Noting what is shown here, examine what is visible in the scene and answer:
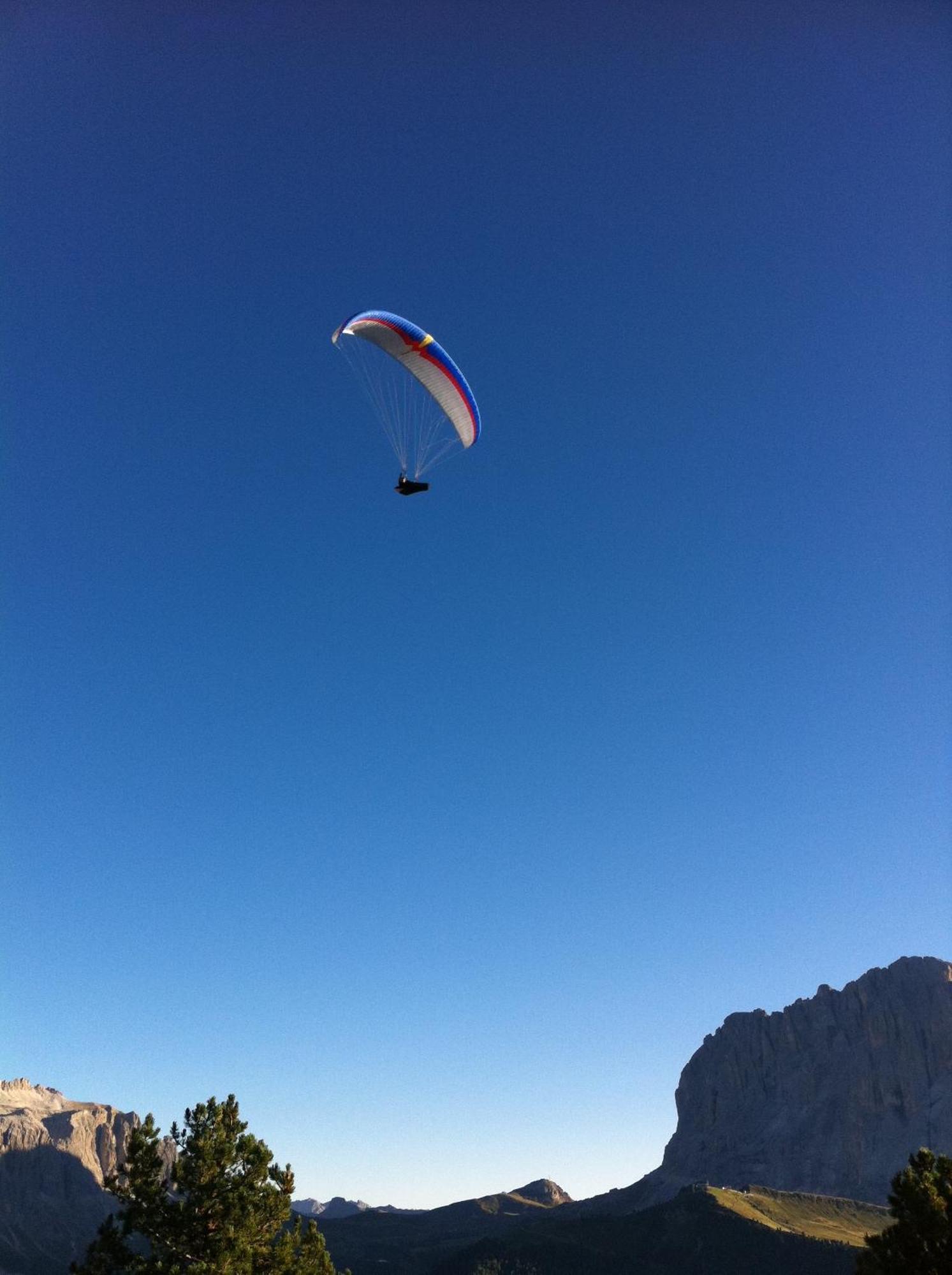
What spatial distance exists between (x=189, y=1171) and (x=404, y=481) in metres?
35.9

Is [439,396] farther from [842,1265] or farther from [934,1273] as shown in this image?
[842,1265]

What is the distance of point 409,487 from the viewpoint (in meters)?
52.2

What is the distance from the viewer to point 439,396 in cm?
5612

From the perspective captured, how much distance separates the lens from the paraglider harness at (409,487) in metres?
52.0

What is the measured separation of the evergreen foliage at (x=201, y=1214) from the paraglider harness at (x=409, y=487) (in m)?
33.4

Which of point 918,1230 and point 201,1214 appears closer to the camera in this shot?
point 918,1230

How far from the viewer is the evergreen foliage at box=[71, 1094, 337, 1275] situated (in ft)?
120

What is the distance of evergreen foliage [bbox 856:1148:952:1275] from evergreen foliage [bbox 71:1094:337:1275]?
76.8 ft

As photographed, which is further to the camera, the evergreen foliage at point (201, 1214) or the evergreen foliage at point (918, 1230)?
the evergreen foliage at point (201, 1214)

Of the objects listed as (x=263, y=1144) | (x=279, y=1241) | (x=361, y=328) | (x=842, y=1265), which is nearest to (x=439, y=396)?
(x=361, y=328)

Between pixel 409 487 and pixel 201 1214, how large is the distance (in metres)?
36.8

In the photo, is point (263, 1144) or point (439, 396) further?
point (439, 396)

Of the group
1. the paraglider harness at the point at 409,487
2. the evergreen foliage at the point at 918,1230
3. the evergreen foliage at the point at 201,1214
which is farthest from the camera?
the paraglider harness at the point at 409,487

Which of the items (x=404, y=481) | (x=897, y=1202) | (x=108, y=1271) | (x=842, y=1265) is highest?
(x=404, y=481)
